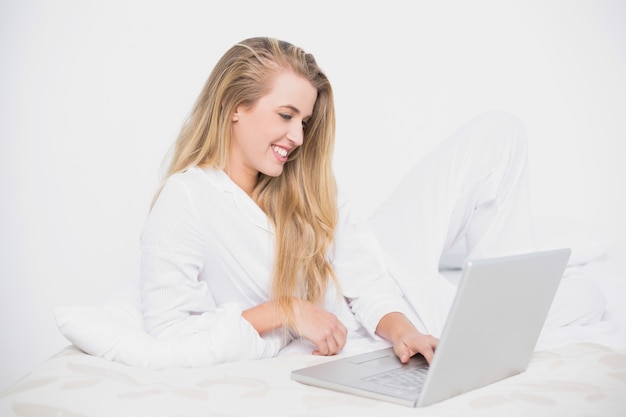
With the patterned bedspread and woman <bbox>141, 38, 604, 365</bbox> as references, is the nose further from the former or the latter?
the patterned bedspread

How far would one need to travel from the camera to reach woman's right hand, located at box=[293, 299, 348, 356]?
1873 mm

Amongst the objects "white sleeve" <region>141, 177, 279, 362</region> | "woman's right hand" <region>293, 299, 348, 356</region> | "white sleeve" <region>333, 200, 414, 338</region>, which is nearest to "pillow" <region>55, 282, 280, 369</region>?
"white sleeve" <region>141, 177, 279, 362</region>

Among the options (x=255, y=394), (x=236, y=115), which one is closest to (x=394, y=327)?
(x=255, y=394)

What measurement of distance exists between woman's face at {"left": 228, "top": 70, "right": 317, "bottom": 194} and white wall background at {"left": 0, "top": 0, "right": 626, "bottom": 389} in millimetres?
1272

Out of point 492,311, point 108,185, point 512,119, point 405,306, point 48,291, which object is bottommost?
point 48,291

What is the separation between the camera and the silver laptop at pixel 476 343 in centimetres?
130

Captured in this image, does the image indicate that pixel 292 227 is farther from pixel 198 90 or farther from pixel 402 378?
pixel 198 90

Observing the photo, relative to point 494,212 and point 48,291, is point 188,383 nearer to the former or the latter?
point 494,212

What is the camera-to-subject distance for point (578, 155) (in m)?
3.97

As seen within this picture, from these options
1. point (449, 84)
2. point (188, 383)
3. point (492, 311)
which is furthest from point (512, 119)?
point (449, 84)

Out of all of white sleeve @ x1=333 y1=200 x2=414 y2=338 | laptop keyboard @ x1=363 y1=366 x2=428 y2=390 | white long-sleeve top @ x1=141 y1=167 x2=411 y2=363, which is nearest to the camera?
laptop keyboard @ x1=363 y1=366 x2=428 y2=390

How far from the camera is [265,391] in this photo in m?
1.46

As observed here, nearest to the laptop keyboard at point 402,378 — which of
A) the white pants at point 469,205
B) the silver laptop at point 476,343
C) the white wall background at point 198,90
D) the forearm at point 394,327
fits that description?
the silver laptop at point 476,343

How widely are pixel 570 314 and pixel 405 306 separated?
1.46 feet
